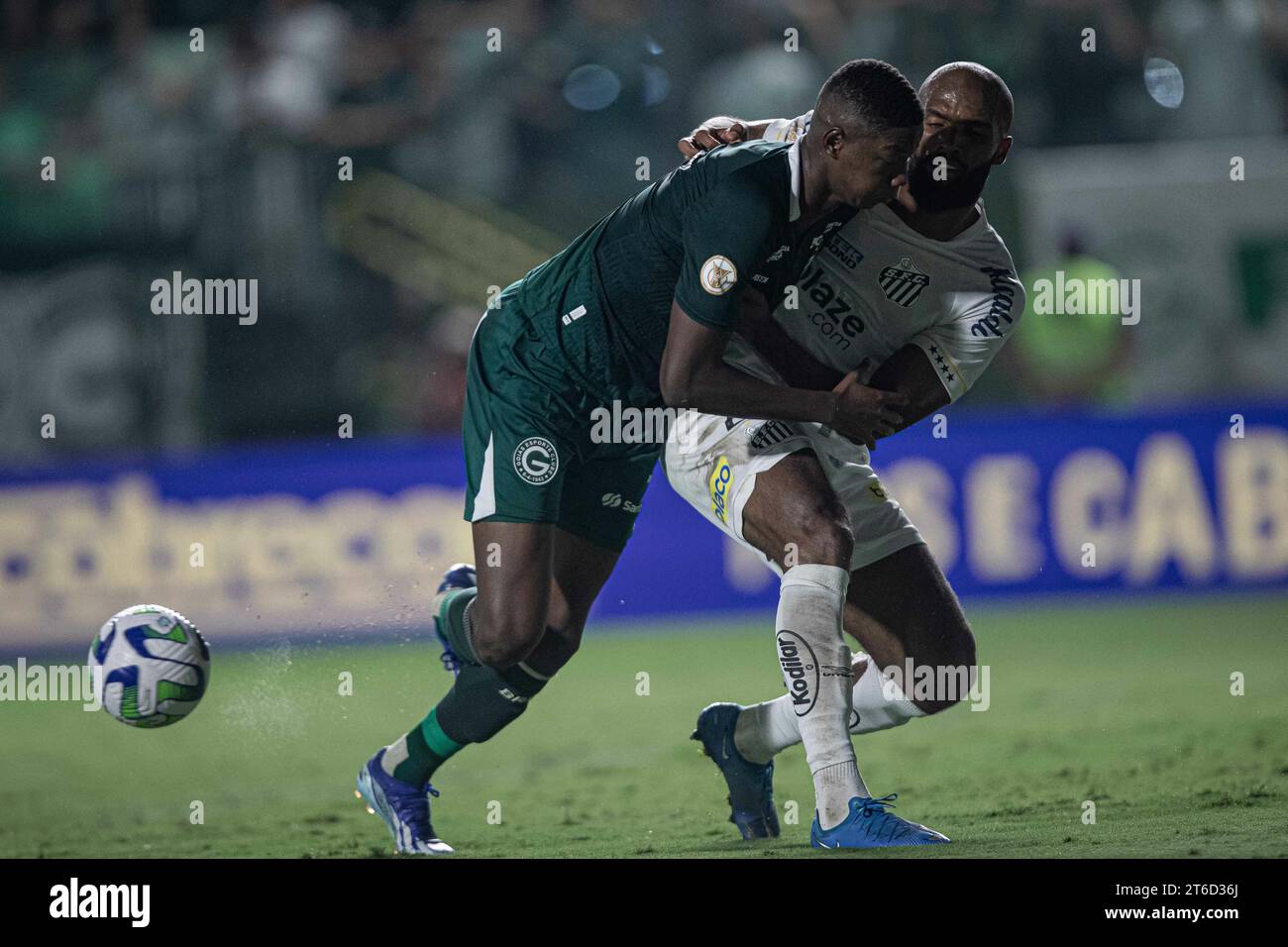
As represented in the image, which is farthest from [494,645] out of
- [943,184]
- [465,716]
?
[943,184]

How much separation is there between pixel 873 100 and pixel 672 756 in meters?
3.46

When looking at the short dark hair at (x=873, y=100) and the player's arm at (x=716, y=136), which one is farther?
the player's arm at (x=716, y=136)

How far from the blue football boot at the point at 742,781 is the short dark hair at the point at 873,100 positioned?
6.35 ft

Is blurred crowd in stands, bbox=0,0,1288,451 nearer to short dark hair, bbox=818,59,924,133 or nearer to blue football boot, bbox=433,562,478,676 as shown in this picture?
blue football boot, bbox=433,562,478,676

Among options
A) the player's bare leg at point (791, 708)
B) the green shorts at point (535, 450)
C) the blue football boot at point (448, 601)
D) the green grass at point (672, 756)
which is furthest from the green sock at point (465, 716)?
the player's bare leg at point (791, 708)

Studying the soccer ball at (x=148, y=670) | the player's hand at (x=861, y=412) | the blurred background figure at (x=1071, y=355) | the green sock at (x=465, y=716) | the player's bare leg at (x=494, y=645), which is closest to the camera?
the player's hand at (x=861, y=412)

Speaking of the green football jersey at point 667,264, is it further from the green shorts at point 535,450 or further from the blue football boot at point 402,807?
the blue football boot at point 402,807

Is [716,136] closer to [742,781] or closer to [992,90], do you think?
[992,90]

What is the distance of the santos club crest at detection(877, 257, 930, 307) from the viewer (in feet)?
16.1

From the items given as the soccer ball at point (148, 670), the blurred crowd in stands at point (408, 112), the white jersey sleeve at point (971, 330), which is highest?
the blurred crowd in stands at point (408, 112)

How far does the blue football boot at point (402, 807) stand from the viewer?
15.9 feet

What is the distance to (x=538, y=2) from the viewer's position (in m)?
12.1

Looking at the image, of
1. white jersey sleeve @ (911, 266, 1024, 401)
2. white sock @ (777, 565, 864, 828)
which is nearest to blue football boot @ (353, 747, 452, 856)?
white sock @ (777, 565, 864, 828)
